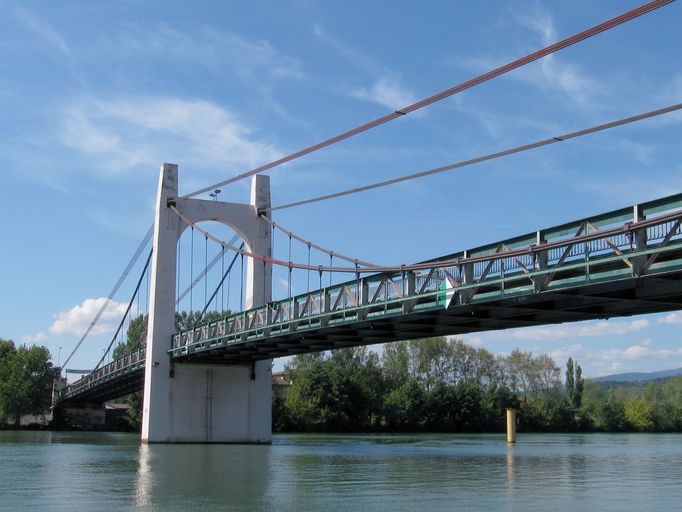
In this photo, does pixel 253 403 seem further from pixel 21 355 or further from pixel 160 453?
pixel 21 355

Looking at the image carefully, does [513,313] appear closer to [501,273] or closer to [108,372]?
[501,273]

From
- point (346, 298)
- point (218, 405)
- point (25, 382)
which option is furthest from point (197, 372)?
point (25, 382)

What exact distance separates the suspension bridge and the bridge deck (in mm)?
49

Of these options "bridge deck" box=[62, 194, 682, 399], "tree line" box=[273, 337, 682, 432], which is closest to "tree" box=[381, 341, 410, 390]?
"tree line" box=[273, 337, 682, 432]

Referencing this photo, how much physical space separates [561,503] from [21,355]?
99.8m

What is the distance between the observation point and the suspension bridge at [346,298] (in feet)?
82.9

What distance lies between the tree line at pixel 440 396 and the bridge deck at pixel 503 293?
5507 cm

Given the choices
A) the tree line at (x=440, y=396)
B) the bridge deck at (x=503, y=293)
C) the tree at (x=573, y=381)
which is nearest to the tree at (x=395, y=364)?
the tree line at (x=440, y=396)

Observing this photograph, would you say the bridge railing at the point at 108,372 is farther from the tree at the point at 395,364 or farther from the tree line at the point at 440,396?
the tree at the point at 395,364

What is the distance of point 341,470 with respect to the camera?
33.4 m

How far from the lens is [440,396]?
112875 mm

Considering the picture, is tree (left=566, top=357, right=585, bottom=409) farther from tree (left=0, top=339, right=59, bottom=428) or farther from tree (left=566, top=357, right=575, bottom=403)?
tree (left=0, top=339, right=59, bottom=428)

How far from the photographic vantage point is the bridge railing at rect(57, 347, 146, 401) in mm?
69125

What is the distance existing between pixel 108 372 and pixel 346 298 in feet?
158
